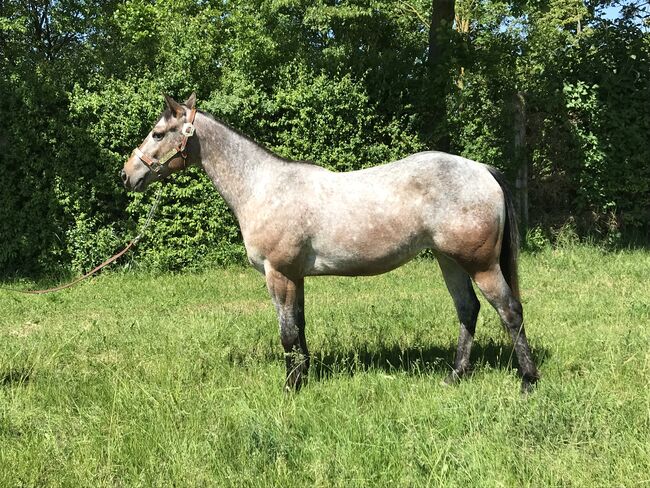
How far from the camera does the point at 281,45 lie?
48.6ft

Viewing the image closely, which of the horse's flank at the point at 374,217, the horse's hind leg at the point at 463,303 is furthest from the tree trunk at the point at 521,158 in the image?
the horse's flank at the point at 374,217

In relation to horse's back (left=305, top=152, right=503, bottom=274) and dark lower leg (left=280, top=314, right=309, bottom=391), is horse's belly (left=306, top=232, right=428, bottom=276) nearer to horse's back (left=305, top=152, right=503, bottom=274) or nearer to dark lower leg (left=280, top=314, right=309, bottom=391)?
horse's back (left=305, top=152, right=503, bottom=274)

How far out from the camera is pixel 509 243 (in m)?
4.21

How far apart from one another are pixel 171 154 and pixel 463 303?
2.65 m

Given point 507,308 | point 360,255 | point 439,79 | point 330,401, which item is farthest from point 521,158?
point 330,401

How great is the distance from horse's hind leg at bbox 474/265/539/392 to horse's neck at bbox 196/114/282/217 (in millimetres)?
1801

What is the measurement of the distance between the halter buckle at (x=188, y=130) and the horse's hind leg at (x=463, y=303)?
2240 millimetres

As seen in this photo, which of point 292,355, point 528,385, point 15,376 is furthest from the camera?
point 15,376

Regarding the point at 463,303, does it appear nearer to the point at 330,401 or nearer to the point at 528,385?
the point at 528,385

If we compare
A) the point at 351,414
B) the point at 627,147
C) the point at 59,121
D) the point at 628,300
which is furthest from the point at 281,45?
the point at 351,414

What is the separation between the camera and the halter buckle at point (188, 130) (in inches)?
170

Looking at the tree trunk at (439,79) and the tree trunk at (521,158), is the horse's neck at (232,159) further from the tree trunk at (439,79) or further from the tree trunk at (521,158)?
the tree trunk at (521,158)

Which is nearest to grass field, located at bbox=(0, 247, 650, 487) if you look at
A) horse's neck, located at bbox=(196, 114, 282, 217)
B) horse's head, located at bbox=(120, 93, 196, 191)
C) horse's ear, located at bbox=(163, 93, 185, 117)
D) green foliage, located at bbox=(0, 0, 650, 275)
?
horse's neck, located at bbox=(196, 114, 282, 217)

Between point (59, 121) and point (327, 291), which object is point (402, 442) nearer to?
point (327, 291)
